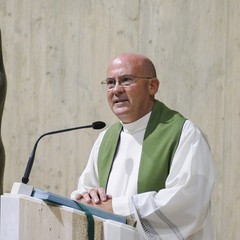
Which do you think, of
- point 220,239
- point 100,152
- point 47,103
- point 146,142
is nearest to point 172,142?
point 146,142

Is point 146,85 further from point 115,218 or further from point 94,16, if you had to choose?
point 94,16

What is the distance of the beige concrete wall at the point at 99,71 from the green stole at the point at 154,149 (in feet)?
3.84

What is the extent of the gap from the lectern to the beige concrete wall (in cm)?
198

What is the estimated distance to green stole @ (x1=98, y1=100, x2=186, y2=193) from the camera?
3.13 metres

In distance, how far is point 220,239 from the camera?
443cm

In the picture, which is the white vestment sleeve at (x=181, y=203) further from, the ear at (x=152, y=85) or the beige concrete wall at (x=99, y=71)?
the beige concrete wall at (x=99, y=71)

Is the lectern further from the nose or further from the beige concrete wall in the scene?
the beige concrete wall

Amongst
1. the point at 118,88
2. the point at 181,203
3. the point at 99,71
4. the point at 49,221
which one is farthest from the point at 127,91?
the point at 99,71

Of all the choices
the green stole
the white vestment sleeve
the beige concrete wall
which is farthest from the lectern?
the beige concrete wall

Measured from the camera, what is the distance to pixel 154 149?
3213 millimetres

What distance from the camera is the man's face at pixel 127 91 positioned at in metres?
3.17

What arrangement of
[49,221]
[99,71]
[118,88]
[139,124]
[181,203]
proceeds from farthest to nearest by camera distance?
[99,71] < [139,124] < [118,88] < [181,203] < [49,221]

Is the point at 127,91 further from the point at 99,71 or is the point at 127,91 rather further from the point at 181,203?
the point at 99,71

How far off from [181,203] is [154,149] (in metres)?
0.38
